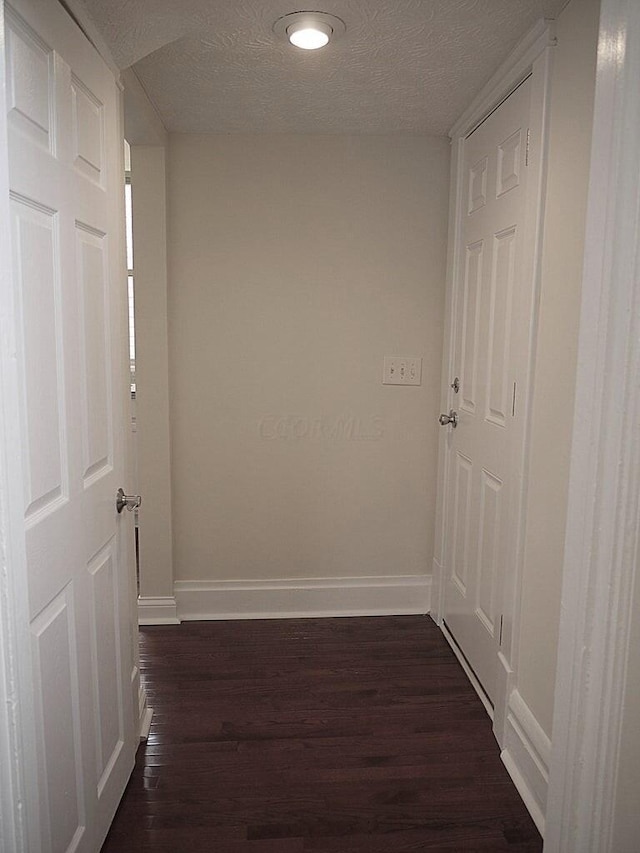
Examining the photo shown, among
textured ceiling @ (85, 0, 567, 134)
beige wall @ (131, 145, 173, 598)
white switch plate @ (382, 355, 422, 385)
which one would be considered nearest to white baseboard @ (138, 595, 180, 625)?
beige wall @ (131, 145, 173, 598)

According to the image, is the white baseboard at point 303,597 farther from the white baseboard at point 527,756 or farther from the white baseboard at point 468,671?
the white baseboard at point 527,756

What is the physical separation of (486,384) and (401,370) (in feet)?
2.17

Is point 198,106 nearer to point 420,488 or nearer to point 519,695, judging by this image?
point 420,488

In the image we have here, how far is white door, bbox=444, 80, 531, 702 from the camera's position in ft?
7.20

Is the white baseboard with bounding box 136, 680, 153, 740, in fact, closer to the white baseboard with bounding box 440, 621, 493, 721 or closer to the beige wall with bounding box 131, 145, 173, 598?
the beige wall with bounding box 131, 145, 173, 598

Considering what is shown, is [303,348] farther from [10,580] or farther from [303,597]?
[10,580]

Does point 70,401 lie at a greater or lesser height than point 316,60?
lesser

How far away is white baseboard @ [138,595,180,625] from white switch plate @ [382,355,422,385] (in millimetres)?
1415

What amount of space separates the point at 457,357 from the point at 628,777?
6.27 feet

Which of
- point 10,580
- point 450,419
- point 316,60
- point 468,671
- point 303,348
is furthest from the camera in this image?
point 303,348

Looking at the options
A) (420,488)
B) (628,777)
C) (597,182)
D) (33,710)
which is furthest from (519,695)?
(597,182)

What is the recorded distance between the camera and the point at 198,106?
101 inches

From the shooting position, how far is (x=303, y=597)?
3.20 metres

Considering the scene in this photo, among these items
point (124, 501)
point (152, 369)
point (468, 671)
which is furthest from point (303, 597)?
point (124, 501)
